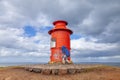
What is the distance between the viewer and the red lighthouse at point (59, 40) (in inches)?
558

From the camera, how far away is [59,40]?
46.9 ft

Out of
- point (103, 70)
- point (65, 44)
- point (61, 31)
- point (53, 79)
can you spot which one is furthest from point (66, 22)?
point (53, 79)

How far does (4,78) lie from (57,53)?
6646 mm

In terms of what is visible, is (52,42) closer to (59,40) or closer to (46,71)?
(59,40)

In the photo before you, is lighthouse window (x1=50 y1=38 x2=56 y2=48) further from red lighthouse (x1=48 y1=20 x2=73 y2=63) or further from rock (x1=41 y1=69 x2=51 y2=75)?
rock (x1=41 y1=69 x2=51 y2=75)

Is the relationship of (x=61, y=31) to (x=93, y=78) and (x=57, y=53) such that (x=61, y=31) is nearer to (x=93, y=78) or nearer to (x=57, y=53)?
(x=57, y=53)

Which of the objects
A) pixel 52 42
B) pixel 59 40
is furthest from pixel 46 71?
pixel 52 42

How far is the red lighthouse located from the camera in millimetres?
14161

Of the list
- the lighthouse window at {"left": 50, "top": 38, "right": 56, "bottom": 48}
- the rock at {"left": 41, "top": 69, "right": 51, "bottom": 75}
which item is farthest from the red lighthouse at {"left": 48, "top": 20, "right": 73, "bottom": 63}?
the rock at {"left": 41, "top": 69, "right": 51, "bottom": 75}

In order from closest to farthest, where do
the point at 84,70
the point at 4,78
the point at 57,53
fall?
the point at 4,78 → the point at 84,70 → the point at 57,53

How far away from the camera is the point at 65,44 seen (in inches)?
564

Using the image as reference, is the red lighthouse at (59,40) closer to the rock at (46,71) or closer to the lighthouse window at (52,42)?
the lighthouse window at (52,42)

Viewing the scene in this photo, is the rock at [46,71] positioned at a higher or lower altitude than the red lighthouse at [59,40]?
lower

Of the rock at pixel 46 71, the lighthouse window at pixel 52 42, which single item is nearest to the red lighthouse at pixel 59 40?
the lighthouse window at pixel 52 42
